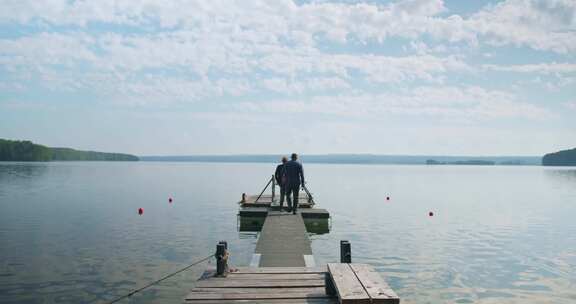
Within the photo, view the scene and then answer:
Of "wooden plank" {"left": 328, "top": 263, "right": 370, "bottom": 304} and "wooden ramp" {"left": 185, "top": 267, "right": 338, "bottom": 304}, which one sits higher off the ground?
"wooden plank" {"left": 328, "top": 263, "right": 370, "bottom": 304}

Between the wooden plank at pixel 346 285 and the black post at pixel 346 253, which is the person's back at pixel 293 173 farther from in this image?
the wooden plank at pixel 346 285

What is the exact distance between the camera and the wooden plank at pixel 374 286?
766cm

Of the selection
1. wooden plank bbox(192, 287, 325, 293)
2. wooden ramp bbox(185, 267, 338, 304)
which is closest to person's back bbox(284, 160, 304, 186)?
wooden ramp bbox(185, 267, 338, 304)

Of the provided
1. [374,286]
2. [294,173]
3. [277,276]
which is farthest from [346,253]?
[294,173]

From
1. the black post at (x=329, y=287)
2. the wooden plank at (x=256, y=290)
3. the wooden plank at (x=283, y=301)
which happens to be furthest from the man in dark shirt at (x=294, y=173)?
the wooden plank at (x=283, y=301)

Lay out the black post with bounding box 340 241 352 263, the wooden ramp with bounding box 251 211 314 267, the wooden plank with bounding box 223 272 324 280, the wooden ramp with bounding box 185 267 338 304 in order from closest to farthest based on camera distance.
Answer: the wooden ramp with bounding box 185 267 338 304
the wooden plank with bounding box 223 272 324 280
the black post with bounding box 340 241 352 263
the wooden ramp with bounding box 251 211 314 267

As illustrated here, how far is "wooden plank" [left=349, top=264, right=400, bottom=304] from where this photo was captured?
7.66 m

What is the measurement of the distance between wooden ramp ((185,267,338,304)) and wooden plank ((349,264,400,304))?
30.3 inches

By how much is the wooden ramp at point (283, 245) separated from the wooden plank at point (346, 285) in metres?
4.24

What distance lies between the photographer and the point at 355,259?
19.2 metres

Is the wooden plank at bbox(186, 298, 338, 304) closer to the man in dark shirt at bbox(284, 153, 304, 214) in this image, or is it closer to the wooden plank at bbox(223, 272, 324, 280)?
the wooden plank at bbox(223, 272, 324, 280)

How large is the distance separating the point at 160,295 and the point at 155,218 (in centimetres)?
1782

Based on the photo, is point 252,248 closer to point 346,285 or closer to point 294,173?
point 294,173

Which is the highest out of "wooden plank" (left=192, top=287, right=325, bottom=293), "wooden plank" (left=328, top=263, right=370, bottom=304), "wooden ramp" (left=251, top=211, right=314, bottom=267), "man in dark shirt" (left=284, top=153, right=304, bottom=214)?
"man in dark shirt" (left=284, top=153, right=304, bottom=214)
